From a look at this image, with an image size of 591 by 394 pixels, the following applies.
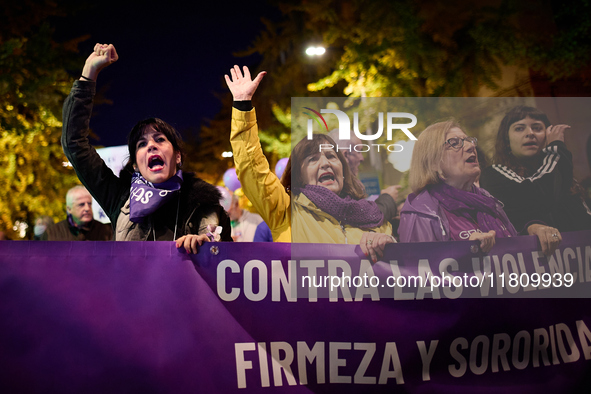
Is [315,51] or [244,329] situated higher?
[315,51]

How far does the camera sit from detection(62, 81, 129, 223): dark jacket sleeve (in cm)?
287

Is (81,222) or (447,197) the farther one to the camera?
(81,222)

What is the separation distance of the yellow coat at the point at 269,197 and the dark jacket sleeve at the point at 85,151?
0.75 metres

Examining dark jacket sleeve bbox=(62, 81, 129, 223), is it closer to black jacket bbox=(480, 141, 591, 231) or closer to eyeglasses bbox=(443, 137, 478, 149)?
eyeglasses bbox=(443, 137, 478, 149)

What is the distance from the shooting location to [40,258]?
2.67 metres

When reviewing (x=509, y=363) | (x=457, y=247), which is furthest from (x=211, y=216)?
(x=509, y=363)

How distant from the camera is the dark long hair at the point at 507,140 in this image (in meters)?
3.49

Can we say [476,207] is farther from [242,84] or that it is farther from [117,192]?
[117,192]

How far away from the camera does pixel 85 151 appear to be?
114 inches

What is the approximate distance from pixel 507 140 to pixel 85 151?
279 centimetres

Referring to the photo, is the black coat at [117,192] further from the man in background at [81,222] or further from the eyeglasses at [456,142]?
the man in background at [81,222]

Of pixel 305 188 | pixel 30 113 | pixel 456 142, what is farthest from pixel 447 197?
pixel 30 113

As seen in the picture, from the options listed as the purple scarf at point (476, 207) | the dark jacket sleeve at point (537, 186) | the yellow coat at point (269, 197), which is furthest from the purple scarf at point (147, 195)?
the dark jacket sleeve at point (537, 186)

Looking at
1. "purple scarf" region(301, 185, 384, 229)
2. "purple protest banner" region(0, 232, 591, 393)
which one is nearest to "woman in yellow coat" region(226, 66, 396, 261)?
"purple scarf" region(301, 185, 384, 229)
